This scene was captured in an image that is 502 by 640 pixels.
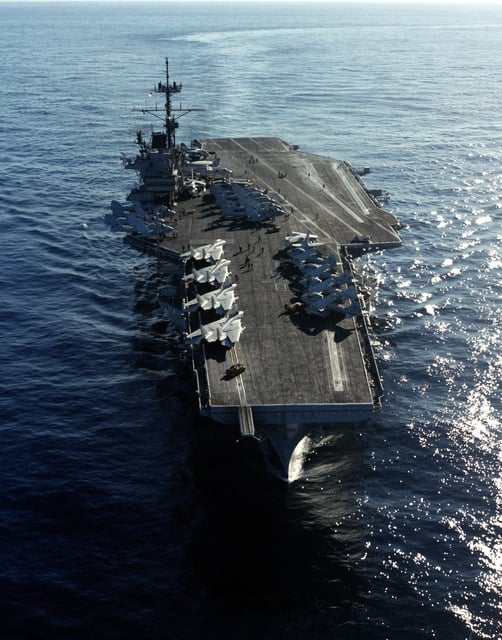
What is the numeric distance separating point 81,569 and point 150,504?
5.12m

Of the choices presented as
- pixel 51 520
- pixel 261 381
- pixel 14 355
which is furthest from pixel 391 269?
pixel 51 520

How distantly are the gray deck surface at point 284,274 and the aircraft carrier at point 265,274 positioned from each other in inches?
4.1

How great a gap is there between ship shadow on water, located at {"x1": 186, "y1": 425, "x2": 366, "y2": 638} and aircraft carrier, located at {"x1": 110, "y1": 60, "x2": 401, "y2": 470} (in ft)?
11.5

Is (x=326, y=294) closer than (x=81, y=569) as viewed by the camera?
No

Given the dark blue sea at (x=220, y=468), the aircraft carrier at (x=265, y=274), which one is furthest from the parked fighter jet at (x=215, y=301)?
the dark blue sea at (x=220, y=468)

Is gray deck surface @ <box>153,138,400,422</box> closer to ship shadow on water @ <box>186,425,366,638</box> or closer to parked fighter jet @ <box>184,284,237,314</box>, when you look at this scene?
parked fighter jet @ <box>184,284,237,314</box>

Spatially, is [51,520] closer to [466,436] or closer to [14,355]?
[14,355]

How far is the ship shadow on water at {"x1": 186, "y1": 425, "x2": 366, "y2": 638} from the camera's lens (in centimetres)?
2828

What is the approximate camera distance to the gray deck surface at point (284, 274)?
3472cm

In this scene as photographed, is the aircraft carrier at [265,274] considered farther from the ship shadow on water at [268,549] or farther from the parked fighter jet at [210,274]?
the ship shadow on water at [268,549]

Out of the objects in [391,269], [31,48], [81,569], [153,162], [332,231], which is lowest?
[81,569]

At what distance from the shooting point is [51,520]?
33.2m

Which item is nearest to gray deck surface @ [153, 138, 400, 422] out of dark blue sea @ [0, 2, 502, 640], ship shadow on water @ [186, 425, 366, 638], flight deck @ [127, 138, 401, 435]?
flight deck @ [127, 138, 401, 435]

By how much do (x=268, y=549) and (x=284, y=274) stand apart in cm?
2162
